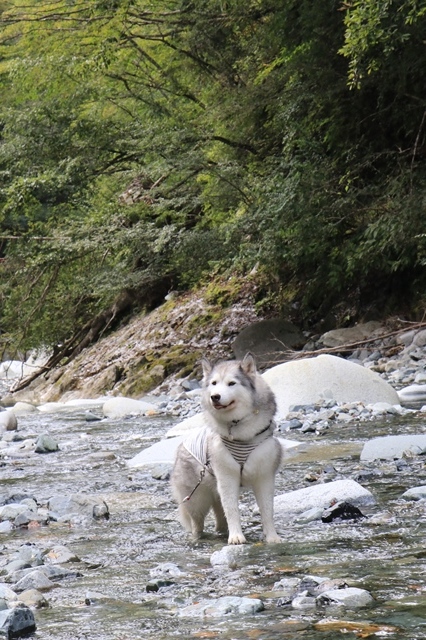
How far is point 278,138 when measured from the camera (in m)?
17.4

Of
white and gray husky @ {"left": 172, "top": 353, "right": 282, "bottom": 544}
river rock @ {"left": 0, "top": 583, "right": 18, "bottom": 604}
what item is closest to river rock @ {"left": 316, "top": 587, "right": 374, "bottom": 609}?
river rock @ {"left": 0, "top": 583, "right": 18, "bottom": 604}

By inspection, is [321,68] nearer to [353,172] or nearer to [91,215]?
[353,172]

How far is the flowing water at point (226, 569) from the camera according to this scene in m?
3.20

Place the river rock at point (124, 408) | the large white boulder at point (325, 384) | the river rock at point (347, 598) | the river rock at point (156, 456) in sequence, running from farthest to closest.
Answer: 1. the river rock at point (124, 408)
2. the large white boulder at point (325, 384)
3. the river rock at point (156, 456)
4. the river rock at point (347, 598)

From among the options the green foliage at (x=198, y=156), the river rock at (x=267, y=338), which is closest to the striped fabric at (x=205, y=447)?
the green foliage at (x=198, y=156)

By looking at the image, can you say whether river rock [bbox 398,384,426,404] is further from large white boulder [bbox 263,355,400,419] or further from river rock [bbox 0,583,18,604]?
river rock [bbox 0,583,18,604]

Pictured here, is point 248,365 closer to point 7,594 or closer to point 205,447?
point 205,447

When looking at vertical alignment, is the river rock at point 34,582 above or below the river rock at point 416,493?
above

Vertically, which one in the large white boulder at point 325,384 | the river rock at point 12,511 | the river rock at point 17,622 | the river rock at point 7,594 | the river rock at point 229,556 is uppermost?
the river rock at point 17,622

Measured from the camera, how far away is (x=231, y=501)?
495cm

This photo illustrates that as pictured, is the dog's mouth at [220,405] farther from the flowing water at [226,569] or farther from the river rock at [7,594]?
the river rock at [7,594]

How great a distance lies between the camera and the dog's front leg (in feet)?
16.1

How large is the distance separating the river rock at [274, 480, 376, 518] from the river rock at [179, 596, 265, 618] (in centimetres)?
197

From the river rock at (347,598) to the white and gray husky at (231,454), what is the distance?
1385mm
